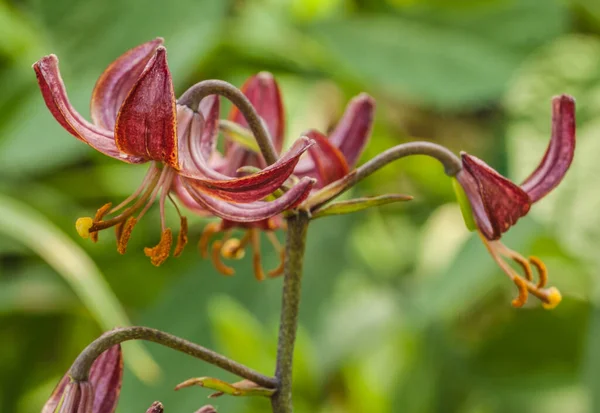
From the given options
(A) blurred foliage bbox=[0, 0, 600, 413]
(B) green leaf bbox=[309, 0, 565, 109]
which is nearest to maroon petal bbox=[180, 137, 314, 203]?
(A) blurred foliage bbox=[0, 0, 600, 413]

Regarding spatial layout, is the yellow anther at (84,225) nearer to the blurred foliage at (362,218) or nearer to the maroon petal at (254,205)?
the maroon petal at (254,205)

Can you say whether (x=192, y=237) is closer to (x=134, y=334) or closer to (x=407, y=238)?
(x=407, y=238)

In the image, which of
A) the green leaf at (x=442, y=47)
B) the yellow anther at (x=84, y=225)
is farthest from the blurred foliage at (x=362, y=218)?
the yellow anther at (x=84, y=225)

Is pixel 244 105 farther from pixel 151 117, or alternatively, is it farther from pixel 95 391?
pixel 95 391

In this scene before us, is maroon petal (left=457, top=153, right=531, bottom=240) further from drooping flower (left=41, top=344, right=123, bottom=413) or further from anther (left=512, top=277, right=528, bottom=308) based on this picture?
drooping flower (left=41, top=344, right=123, bottom=413)

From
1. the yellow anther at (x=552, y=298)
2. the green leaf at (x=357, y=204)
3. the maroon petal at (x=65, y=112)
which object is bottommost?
the yellow anther at (x=552, y=298)
